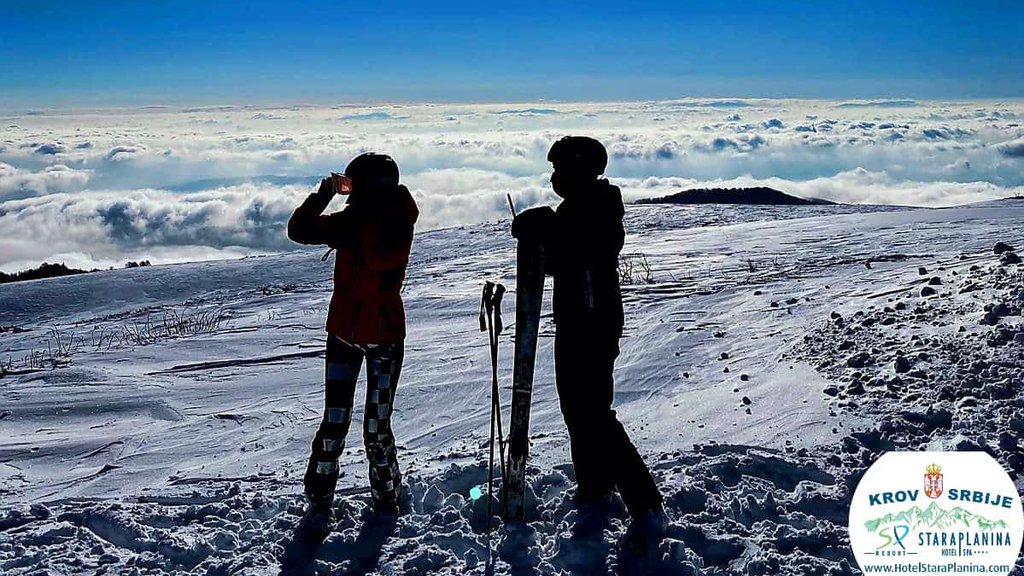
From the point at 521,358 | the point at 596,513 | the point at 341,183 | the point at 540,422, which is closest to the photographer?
the point at 341,183

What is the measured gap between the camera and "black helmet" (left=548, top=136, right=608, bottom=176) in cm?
376

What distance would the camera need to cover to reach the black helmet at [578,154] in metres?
3.76

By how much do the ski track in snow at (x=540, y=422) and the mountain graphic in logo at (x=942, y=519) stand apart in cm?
33

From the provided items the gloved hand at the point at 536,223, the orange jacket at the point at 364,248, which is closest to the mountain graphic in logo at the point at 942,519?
the gloved hand at the point at 536,223

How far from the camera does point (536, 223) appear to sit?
3.83m

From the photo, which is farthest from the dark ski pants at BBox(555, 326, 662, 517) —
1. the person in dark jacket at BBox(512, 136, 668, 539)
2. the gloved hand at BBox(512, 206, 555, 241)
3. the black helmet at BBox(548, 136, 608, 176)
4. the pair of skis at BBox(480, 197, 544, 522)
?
the black helmet at BBox(548, 136, 608, 176)

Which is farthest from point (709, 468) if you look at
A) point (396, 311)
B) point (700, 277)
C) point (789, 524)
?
point (700, 277)

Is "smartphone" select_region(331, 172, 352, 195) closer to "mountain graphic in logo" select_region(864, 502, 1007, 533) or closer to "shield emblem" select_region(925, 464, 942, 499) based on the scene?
"mountain graphic in logo" select_region(864, 502, 1007, 533)

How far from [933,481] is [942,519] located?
27 cm

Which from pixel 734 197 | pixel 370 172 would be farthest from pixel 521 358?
pixel 734 197
